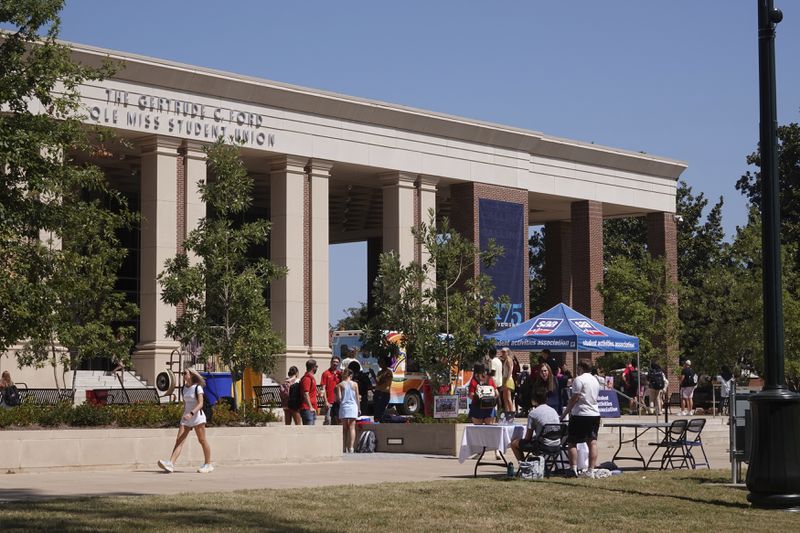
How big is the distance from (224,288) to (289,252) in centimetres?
2135

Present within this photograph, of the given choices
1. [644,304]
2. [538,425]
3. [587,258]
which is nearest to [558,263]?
[587,258]

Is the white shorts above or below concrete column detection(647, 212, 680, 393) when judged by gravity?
below

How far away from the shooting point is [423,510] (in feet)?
49.1

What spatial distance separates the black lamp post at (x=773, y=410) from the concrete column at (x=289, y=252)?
31.9m

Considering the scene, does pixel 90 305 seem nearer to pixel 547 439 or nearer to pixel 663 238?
pixel 547 439

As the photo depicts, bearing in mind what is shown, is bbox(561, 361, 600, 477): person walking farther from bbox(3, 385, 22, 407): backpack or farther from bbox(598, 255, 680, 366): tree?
bbox(598, 255, 680, 366): tree

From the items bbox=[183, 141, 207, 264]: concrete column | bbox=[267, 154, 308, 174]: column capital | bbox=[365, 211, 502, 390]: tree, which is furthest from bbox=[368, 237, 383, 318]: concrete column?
bbox=[365, 211, 502, 390]: tree

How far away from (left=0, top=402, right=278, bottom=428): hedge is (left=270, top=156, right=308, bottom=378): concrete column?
23347mm

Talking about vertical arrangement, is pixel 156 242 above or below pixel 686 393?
above

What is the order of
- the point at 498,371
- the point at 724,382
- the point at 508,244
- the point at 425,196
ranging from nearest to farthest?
the point at 498,371 → the point at 724,382 → the point at 425,196 → the point at 508,244

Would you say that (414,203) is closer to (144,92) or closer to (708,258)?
(144,92)

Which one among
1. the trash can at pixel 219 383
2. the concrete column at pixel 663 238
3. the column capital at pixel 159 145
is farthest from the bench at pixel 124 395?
the concrete column at pixel 663 238

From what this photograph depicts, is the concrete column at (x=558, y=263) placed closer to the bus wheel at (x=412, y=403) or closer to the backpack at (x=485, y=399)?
the bus wheel at (x=412, y=403)

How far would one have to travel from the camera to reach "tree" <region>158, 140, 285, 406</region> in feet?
84.9
